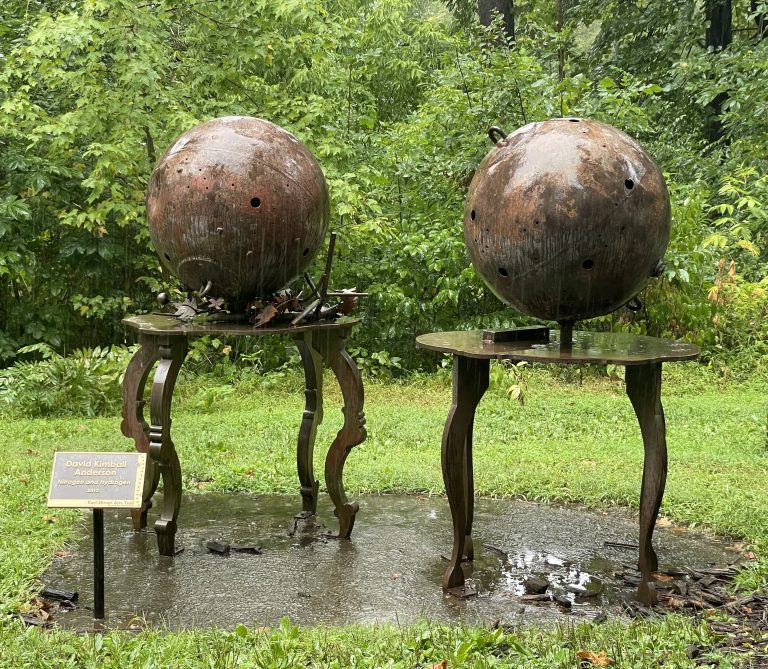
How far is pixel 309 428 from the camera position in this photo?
20.1ft

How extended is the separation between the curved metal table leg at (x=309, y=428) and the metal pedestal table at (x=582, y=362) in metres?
1.29

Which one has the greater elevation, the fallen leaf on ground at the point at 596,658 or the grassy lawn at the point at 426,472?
the fallen leaf on ground at the point at 596,658

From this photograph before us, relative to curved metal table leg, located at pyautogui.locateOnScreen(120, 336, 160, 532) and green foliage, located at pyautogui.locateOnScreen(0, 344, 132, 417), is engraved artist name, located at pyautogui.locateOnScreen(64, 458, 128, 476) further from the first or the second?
green foliage, located at pyautogui.locateOnScreen(0, 344, 132, 417)

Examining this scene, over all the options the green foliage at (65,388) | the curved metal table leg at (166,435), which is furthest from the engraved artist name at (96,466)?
the green foliage at (65,388)

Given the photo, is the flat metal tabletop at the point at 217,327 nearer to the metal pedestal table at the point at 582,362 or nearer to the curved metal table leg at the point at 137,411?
the curved metal table leg at the point at 137,411

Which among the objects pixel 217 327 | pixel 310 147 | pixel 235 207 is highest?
pixel 310 147

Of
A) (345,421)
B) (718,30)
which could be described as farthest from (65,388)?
(718,30)

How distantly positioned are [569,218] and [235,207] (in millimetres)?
1774

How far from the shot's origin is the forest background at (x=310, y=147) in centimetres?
984

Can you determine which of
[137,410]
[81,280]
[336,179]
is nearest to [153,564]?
[137,410]

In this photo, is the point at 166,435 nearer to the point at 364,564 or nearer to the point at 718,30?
the point at 364,564

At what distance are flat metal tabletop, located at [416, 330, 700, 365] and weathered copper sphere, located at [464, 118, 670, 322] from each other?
0.69ft

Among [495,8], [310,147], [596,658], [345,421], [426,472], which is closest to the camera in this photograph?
[596,658]

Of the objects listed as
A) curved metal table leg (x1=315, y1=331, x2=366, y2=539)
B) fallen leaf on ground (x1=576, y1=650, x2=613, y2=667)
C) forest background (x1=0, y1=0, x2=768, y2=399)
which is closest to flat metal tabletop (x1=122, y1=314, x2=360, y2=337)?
curved metal table leg (x1=315, y1=331, x2=366, y2=539)
